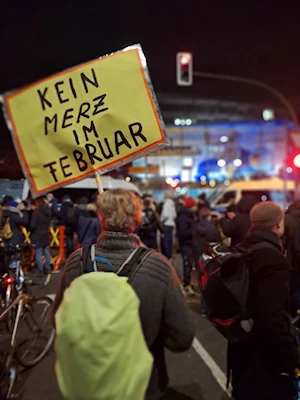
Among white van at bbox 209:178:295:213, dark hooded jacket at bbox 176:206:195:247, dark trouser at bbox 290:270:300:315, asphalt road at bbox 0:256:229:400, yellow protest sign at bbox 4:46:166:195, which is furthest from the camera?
white van at bbox 209:178:295:213

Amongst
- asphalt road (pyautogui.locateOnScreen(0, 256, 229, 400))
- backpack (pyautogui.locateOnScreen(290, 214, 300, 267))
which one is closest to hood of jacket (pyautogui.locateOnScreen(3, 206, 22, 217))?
asphalt road (pyautogui.locateOnScreen(0, 256, 229, 400))

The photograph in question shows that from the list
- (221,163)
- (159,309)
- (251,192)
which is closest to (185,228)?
(159,309)

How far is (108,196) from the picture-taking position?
224 centimetres

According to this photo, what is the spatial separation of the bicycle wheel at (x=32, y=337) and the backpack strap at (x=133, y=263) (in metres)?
2.75

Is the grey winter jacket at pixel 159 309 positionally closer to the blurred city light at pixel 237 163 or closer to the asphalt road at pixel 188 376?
the asphalt road at pixel 188 376

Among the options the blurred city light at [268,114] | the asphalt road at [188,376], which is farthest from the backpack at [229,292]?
the blurred city light at [268,114]

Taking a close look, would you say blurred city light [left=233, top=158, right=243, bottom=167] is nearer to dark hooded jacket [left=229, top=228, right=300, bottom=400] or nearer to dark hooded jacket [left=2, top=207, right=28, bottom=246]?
dark hooded jacket [left=2, top=207, right=28, bottom=246]

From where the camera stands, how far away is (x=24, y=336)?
15.1 feet

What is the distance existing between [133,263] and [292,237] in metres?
3.06

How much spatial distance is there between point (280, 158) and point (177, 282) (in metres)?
47.8

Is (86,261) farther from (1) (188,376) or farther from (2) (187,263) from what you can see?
(2) (187,263)

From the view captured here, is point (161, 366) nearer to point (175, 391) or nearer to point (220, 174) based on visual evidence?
point (175, 391)

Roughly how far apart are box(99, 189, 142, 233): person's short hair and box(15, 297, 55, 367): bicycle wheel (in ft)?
8.82

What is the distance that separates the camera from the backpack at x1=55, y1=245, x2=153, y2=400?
1.52m
